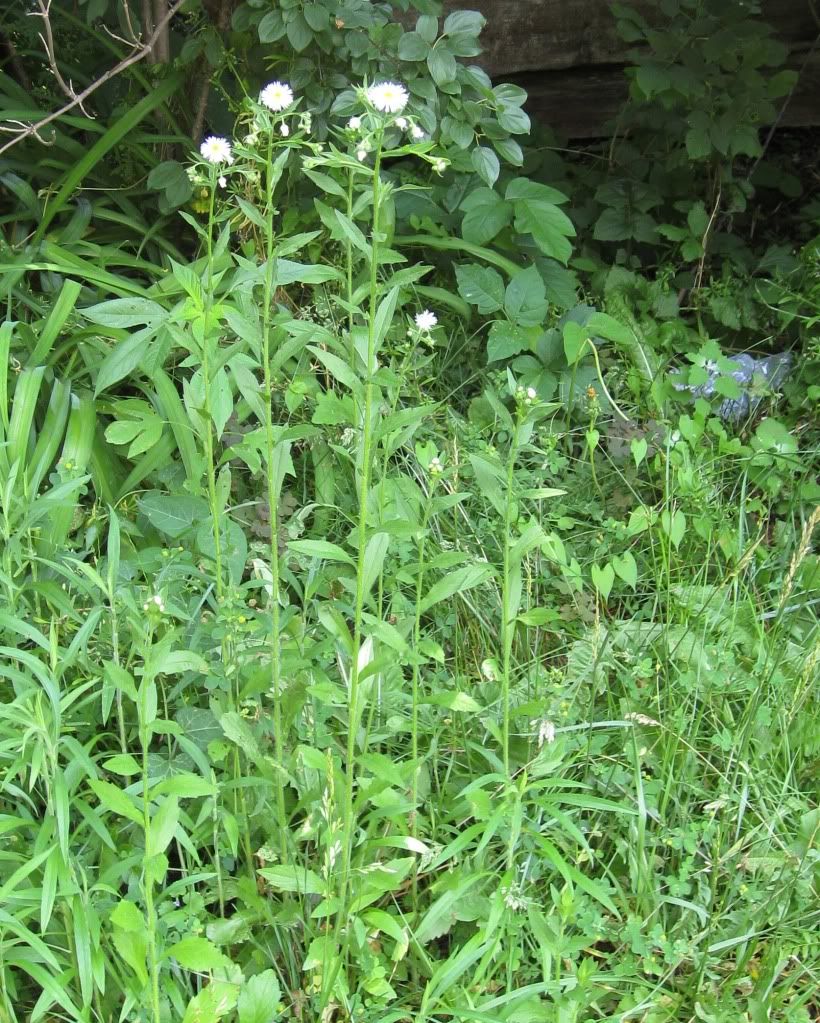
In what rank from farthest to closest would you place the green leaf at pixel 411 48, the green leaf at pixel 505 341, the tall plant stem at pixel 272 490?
1. the green leaf at pixel 505 341
2. the green leaf at pixel 411 48
3. the tall plant stem at pixel 272 490

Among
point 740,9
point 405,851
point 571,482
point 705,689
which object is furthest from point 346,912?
point 740,9

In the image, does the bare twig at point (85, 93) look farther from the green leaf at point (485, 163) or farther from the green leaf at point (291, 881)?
the green leaf at point (291, 881)

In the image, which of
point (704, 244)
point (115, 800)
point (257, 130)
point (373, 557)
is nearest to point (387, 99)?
point (257, 130)

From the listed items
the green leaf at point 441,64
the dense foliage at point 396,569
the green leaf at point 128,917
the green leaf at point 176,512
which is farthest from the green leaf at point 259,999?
the green leaf at point 441,64

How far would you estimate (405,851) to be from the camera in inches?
67.1

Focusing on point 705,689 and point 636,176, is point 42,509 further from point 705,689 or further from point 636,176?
point 636,176

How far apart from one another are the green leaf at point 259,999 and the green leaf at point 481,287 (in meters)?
1.82

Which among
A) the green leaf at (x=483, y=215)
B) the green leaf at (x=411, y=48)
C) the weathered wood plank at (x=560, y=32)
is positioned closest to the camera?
the green leaf at (x=411, y=48)

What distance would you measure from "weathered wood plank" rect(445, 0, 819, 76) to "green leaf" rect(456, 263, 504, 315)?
141 centimetres

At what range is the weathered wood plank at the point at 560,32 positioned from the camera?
380 cm

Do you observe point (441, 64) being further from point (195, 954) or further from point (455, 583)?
point (195, 954)

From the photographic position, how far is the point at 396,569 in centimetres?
219

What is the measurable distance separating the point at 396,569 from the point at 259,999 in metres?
0.95

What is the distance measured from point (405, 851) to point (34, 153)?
2.45 metres
